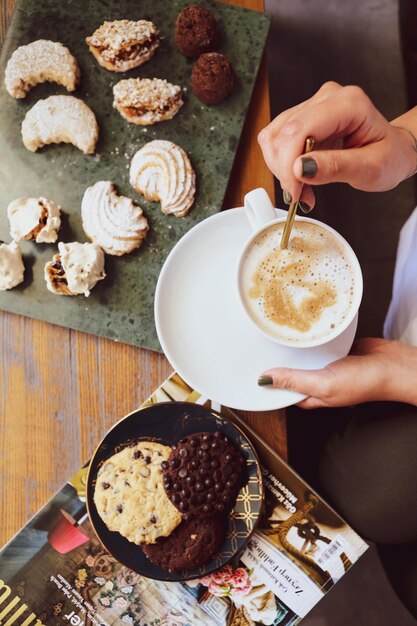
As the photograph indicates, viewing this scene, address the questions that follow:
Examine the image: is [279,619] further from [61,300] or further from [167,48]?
[167,48]

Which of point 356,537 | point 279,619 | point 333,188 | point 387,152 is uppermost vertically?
point 387,152

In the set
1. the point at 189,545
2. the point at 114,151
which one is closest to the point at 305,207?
the point at 114,151

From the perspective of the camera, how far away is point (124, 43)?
A: 1051 mm

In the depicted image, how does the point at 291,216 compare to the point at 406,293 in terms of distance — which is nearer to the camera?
the point at 291,216

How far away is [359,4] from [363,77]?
0.22 m

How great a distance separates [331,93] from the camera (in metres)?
0.92

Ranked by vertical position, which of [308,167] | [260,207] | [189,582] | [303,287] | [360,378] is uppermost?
[308,167]

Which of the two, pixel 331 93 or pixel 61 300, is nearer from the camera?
pixel 331 93

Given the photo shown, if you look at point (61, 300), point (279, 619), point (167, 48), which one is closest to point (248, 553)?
point (279, 619)

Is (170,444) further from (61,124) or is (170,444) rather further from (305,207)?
(61,124)

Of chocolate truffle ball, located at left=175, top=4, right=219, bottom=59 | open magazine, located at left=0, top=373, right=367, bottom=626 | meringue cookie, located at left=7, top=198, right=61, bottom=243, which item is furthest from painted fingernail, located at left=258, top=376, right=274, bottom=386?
chocolate truffle ball, located at left=175, top=4, right=219, bottom=59

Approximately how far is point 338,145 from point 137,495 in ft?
2.28

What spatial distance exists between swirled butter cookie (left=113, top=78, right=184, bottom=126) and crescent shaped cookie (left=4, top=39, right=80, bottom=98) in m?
0.09

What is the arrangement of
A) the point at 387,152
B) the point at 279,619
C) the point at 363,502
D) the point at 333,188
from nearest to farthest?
the point at 387,152, the point at 279,619, the point at 363,502, the point at 333,188
